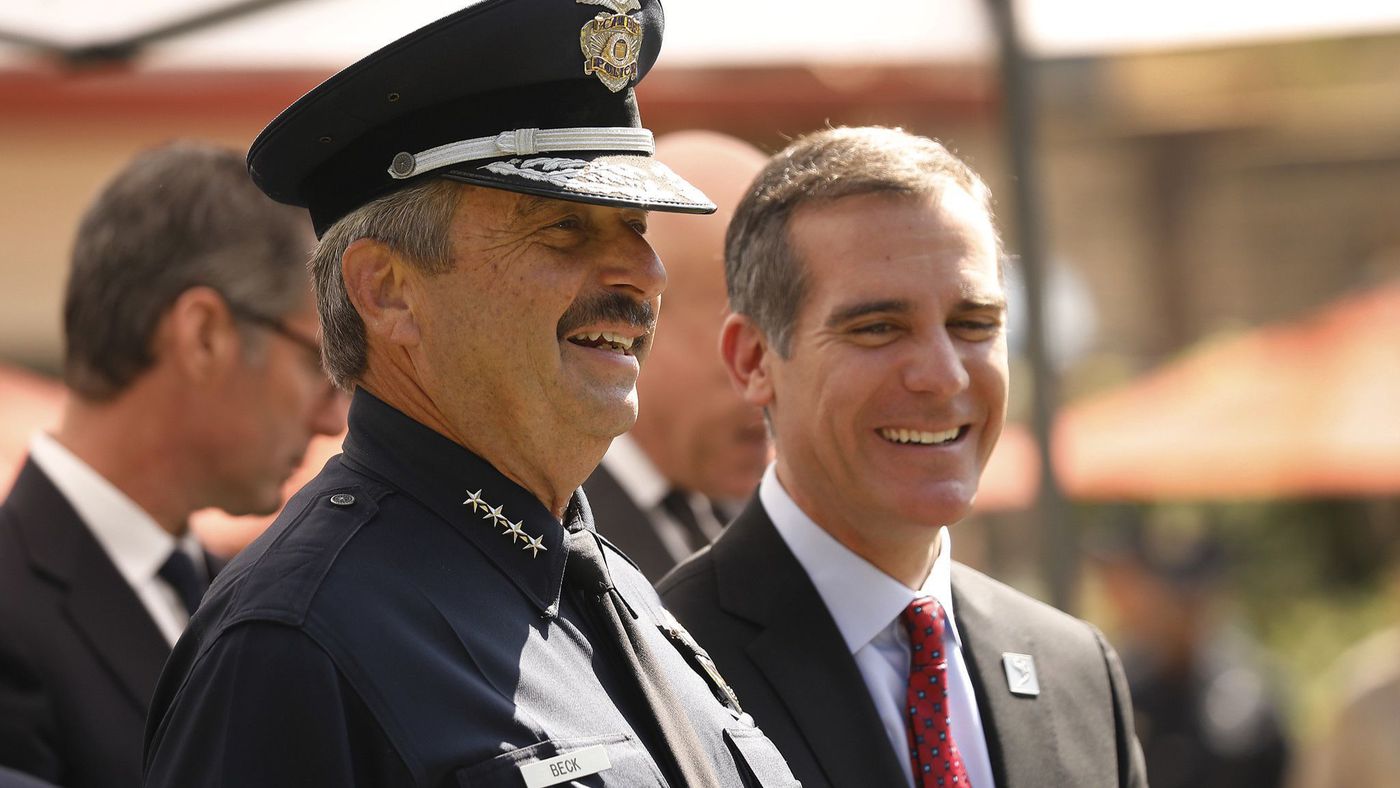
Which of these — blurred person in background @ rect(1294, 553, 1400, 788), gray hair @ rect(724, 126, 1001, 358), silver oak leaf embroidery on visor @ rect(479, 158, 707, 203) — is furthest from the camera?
blurred person in background @ rect(1294, 553, 1400, 788)

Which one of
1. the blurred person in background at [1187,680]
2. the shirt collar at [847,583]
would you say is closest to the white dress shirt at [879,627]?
the shirt collar at [847,583]

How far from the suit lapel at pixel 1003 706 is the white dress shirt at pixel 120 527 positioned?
4.69 ft

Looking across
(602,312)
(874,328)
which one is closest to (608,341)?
(602,312)

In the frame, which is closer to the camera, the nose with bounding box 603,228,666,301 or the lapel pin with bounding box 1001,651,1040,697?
the nose with bounding box 603,228,666,301

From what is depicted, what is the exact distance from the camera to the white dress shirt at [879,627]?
8.43 feet

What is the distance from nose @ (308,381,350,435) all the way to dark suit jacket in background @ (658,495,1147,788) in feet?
3.15

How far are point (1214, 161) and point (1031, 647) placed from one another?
13.4m

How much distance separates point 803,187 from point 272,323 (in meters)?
1.20

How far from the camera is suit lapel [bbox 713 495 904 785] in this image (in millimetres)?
2441

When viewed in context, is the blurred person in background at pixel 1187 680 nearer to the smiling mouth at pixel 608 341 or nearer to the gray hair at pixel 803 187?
the gray hair at pixel 803 187

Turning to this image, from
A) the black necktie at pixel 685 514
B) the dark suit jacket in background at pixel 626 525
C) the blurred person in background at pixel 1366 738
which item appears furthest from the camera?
the blurred person in background at pixel 1366 738

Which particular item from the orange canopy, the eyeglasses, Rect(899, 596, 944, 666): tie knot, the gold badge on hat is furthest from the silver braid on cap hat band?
the orange canopy

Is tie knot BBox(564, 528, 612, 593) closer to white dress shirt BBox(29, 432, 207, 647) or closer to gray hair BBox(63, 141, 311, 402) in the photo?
white dress shirt BBox(29, 432, 207, 647)

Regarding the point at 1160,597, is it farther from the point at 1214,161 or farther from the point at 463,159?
the point at 1214,161
